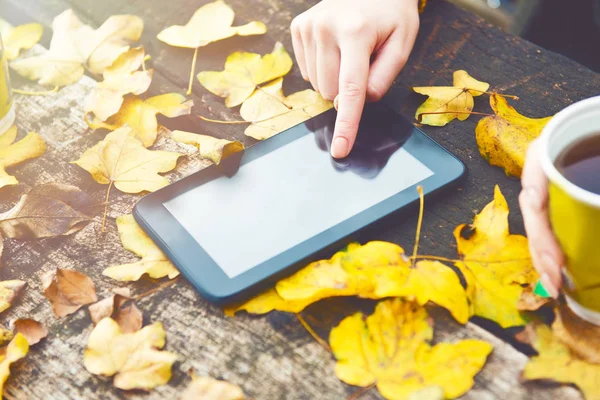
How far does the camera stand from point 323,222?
79 cm

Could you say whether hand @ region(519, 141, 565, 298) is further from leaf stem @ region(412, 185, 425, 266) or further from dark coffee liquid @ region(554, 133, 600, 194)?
leaf stem @ region(412, 185, 425, 266)

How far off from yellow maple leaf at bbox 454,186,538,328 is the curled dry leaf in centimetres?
3

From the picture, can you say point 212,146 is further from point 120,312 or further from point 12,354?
point 12,354

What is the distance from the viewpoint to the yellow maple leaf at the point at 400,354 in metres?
0.64

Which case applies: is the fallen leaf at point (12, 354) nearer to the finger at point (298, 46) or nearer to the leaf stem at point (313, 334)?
the leaf stem at point (313, 334)

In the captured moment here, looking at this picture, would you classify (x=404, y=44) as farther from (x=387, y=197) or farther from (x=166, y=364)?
(x=166, y=364)

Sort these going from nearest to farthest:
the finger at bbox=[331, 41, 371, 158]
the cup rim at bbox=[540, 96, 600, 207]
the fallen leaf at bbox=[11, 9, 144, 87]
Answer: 1. the cup rim at bbox=[540, 96, 600, 207]
2. the finger at bbox=[331, 41, 371, 158]
3. the fallen leaf at bbox=[11, 9, 144, 87]

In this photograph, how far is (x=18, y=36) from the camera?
1.16m

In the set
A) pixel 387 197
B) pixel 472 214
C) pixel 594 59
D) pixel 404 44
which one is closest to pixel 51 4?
Answer: pixel 404 44

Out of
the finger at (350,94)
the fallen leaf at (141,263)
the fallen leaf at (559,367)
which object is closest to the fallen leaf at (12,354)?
the fallen leaf at (141,263)

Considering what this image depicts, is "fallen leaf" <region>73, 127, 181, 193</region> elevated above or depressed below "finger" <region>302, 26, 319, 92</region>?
below

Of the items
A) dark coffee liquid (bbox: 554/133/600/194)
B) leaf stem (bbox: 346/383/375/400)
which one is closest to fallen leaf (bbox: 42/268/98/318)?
leaf stem (bbox: 346/383/375/400)

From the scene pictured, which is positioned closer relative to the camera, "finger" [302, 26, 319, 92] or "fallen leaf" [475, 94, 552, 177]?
"fallen leaf" [475, 94, 552, 177]

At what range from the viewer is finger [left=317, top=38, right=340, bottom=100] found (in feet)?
3.14
